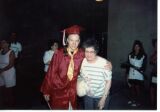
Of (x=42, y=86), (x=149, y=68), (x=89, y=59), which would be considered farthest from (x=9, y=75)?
(x=149, y=68)

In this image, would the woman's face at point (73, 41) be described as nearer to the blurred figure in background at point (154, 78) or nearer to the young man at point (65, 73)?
the young man at point (65, 73)

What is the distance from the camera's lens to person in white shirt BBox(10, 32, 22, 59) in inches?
206

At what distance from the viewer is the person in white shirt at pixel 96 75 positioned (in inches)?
186

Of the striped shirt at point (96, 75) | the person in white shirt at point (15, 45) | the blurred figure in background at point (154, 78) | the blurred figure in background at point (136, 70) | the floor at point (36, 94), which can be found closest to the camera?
the striped shirt at point (96, 75)

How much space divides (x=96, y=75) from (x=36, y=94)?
108 centimetres

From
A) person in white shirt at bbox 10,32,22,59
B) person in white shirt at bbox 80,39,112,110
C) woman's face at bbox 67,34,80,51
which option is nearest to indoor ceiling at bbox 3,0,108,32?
person in white shirt at bbox 10,32,22,59

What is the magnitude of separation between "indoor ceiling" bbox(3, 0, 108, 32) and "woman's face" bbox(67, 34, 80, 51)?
43cm

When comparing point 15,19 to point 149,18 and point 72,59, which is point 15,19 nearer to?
point 72,59

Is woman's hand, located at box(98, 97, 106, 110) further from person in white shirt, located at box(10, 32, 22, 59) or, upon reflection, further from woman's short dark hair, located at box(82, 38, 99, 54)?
person in white shirt, located at box(10, 32, 22, 59)

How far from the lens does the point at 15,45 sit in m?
5.32

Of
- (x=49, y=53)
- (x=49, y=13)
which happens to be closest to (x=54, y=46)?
(x=49, y=53)

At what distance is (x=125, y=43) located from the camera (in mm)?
6414

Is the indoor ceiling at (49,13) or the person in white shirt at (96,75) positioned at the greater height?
the indoor ceiling at (49,13)

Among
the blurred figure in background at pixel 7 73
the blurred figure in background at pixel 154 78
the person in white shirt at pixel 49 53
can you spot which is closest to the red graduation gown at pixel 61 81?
the person in white shirt at pixel 49 53
